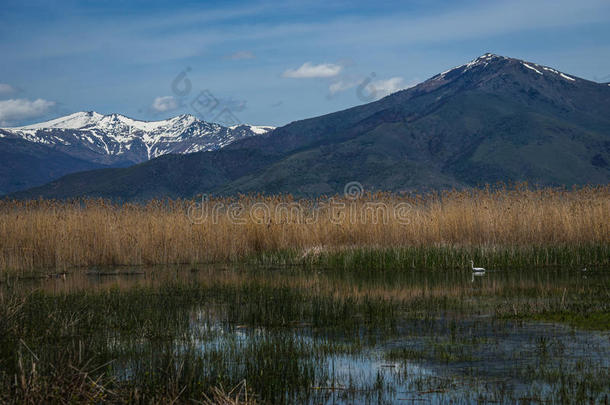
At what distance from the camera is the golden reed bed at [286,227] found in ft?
66.1

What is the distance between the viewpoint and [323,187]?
4626 inches

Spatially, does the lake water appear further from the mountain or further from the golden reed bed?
the mountain

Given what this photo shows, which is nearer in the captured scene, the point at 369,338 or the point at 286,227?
the point at 369,338

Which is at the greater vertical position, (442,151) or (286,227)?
(442,151)

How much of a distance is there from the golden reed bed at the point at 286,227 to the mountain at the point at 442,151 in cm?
8411

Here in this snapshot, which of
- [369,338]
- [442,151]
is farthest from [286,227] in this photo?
[442,151]

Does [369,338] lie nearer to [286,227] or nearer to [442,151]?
[286,227]

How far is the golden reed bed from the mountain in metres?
84.1

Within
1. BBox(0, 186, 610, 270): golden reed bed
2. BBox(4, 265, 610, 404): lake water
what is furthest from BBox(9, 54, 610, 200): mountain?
BBox(4, 265, 610, 404): lake water

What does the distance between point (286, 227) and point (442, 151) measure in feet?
418

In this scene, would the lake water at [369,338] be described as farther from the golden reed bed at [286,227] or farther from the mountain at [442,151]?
the mountain at [442,151]

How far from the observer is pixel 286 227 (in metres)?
22.5

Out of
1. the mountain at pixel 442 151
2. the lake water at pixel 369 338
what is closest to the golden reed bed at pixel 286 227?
the lake water at pixel 369 338

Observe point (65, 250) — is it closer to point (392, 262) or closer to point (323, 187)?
point (392, 262)
